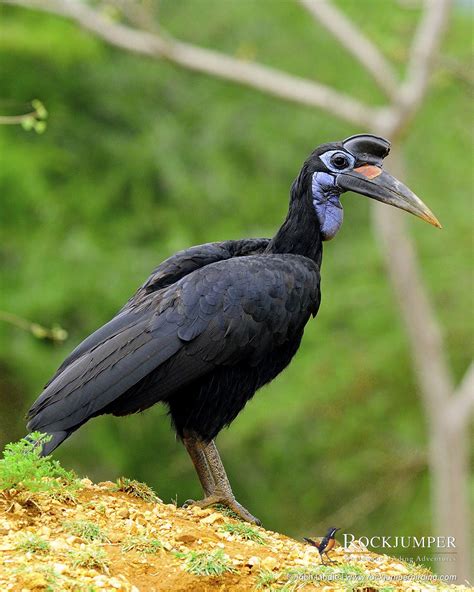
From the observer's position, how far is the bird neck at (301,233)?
627cm

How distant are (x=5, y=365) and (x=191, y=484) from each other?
9.93 feet

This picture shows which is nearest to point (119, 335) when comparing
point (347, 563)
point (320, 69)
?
point (347, 563)

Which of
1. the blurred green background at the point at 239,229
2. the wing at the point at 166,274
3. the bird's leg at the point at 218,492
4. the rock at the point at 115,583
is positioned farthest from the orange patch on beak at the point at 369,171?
the blurred green background at the point at 239,229

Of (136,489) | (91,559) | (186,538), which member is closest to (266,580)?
(186,538)

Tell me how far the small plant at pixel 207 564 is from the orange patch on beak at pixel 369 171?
2.53 metres

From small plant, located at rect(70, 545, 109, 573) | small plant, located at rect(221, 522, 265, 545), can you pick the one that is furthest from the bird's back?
small plant, located at rect(70, 545, 109, 573)

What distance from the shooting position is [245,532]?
17.1 ft

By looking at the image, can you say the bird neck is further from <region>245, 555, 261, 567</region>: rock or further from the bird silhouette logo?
<region>245, 555, 261, 567</region>: rock

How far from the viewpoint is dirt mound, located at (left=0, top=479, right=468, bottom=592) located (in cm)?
439

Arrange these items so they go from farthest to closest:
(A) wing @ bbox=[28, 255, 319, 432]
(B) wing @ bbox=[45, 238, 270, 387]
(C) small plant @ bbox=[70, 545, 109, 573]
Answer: (B) wing @ bbox=[45, 238, 270, 387] < (A) wing @ bbox=[28, 255, 319, 432] < (C) small plant @ bbox=[70, 545, 109, 573]

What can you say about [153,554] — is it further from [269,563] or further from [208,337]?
[208,337]

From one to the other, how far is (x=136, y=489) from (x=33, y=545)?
112 cm

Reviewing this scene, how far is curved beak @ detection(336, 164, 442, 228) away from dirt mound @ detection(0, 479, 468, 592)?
197 centimetres

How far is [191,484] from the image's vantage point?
1538cm
